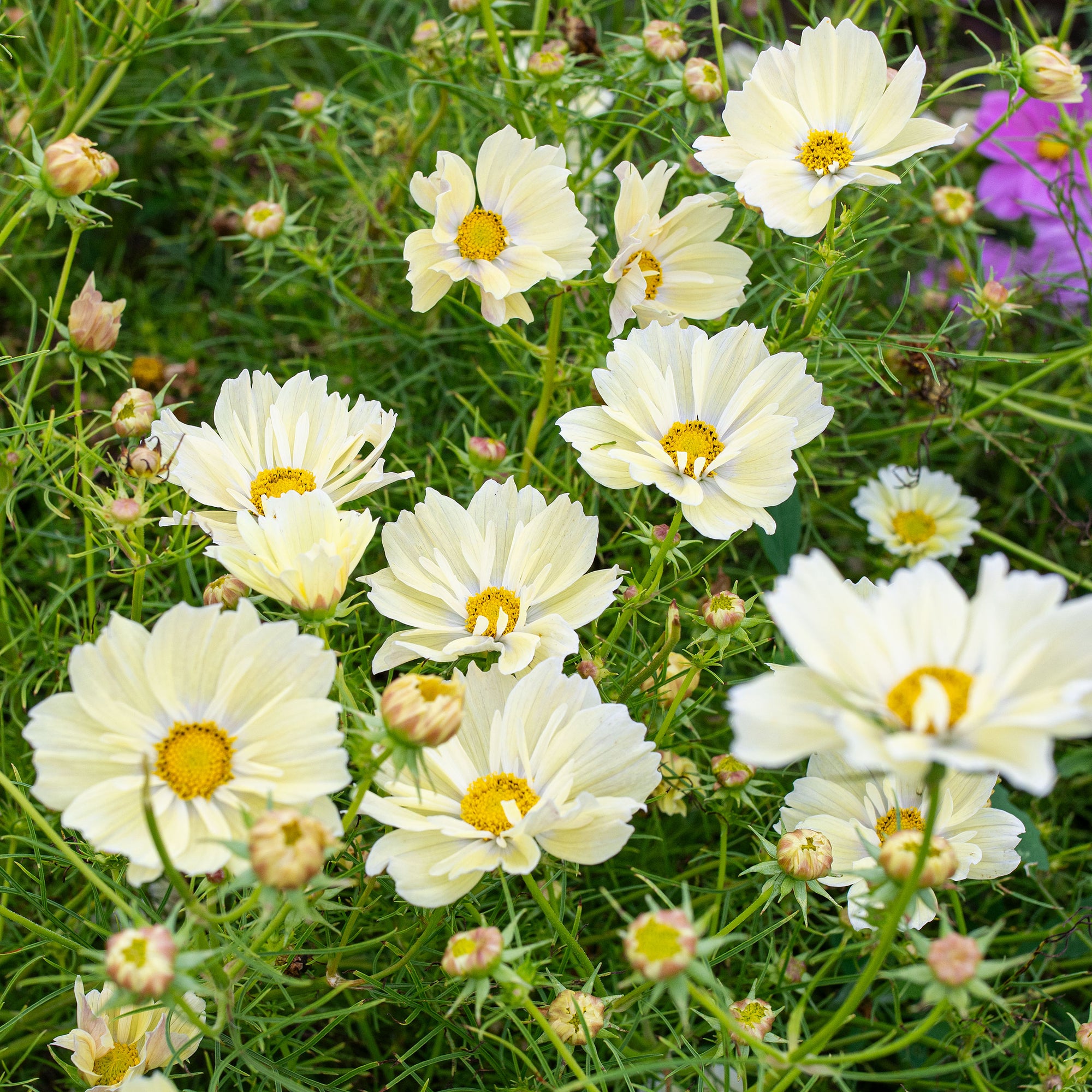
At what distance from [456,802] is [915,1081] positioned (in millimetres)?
467

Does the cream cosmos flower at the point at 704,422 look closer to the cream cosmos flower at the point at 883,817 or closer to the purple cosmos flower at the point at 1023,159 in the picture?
the cream cosmos flower at the point at 883,817

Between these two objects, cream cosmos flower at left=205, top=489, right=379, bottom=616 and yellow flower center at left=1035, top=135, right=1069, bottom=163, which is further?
yellow flower center at left=1035, top=135, right=1069, bottom=163

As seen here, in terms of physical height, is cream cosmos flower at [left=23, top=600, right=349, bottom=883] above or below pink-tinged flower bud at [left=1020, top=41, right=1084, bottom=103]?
below

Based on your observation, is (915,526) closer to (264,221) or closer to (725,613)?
(725,613)

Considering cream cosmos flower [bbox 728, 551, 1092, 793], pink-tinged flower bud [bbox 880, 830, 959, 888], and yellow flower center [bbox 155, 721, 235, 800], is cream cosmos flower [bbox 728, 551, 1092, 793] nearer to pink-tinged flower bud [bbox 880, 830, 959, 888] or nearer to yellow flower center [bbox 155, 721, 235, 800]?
pink-tinged flower bud [bbox 880, 830, 959, 888]

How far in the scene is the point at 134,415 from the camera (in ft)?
2.50

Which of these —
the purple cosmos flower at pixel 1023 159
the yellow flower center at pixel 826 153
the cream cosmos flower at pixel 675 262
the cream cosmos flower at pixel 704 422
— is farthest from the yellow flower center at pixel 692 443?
the purple cosmos flower at pixel 1023 159

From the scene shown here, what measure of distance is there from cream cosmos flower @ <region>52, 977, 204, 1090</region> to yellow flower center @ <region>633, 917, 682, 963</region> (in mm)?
294

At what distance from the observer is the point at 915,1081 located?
2.71ft

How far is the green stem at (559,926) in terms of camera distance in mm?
575

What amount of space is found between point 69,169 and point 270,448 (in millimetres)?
229

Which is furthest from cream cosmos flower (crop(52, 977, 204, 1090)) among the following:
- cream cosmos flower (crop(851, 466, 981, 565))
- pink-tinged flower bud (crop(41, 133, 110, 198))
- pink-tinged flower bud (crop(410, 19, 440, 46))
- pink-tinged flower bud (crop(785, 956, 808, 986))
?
pink-tinged flower bud (crop(410, 19, 440, 46))

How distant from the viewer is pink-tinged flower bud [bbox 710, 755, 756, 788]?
0.75 m

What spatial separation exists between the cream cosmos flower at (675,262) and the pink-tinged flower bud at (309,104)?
1.04 ft
